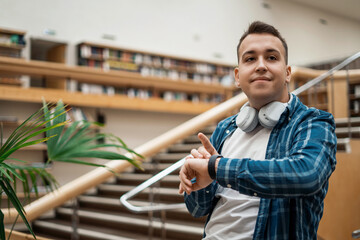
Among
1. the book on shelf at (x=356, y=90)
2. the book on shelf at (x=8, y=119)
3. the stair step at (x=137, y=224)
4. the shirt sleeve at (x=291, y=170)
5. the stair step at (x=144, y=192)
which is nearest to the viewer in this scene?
the shirt sleeve at (x=291, y=170)

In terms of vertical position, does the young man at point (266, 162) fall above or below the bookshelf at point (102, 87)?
below

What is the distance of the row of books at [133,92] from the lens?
6711 millimetres

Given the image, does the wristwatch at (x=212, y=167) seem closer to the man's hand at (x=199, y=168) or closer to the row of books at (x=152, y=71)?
the man's hand at (x=199, y=168)

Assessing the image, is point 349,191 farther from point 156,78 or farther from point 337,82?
point 156,78

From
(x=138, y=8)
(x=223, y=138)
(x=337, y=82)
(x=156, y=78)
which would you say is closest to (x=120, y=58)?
(x=156, y=78)

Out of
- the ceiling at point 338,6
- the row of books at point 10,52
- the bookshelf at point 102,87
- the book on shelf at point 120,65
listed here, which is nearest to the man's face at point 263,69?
the bookshelf at point 102,87

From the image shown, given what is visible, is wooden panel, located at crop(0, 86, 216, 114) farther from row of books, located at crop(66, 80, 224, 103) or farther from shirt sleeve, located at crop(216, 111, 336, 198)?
shirt sleeve, located at crop(216, 111, 336, 198)

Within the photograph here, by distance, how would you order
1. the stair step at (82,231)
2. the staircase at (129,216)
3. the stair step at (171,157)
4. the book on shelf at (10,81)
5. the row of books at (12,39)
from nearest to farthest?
the staircase at (129,216) < the stair step at (82,231) < the stair step at (171,157) < the book on shelf at (10,81) < the row of books at (12,39)

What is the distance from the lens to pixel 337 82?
564 cm

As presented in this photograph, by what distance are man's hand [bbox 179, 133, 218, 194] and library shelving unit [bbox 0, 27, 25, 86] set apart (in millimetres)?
5447

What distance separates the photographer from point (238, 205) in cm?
101

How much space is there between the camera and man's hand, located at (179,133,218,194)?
3.11 ft

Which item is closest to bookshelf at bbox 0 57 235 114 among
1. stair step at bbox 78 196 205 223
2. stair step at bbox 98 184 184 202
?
stair step at bbox 98 184 184 202

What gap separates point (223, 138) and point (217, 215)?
220 millimetres
